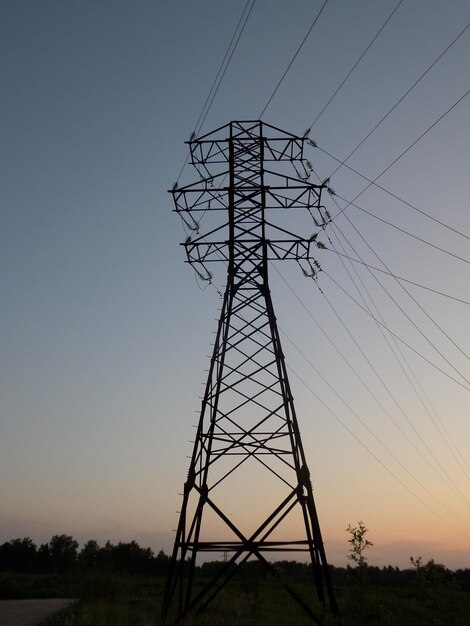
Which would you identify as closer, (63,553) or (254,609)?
(254,609)

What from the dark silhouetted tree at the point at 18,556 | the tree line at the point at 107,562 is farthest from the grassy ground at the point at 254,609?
the dark silhouetted tree at the point at 18,556

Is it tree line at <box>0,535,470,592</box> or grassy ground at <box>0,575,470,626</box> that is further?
tree line at <box>0,535,470,592</box>

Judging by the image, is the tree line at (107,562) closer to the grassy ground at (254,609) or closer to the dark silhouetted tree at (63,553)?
the dark silhouetted tree at (63,553)

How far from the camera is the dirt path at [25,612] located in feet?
65.1

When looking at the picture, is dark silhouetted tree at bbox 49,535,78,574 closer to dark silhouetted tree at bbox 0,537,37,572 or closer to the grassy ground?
dark silhouetted tree at bbox 0,537,37,572

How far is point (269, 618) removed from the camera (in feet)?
64.2

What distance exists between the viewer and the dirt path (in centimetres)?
1984

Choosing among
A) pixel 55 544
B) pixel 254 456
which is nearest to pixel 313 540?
pixel 254 456

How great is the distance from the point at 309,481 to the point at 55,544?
87976 mm

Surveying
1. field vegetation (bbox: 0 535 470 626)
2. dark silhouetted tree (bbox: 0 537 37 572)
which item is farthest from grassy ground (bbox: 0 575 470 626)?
dark silhouetted tree (bbox: 0 537 37 572)

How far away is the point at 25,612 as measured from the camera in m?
22.9

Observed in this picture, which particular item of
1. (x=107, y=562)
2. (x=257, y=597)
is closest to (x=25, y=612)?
(x=257, y=597)

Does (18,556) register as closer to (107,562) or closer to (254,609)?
(107,562)

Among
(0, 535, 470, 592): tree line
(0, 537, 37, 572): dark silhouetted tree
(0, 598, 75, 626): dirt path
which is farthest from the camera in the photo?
(0, 537, 37, 572): dark silhouetted tree
